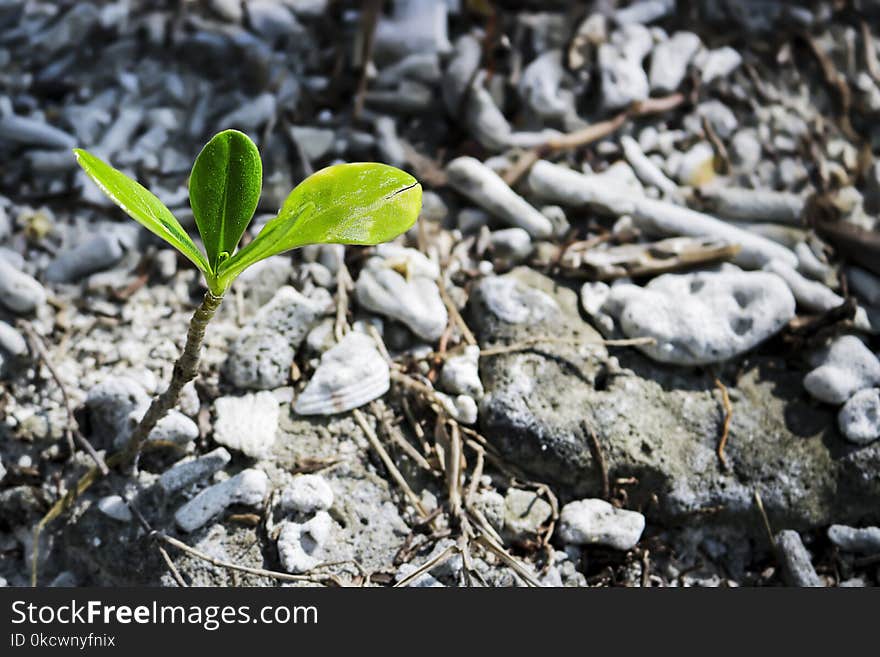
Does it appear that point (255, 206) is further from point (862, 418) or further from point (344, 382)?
point (862, 418)

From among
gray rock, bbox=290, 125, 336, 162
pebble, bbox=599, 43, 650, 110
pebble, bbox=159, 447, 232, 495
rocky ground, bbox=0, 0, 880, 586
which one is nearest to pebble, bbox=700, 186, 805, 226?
rocky ground, bbox=0, 0, 880, 586

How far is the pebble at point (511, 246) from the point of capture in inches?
48.6

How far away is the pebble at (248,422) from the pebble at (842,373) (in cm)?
70

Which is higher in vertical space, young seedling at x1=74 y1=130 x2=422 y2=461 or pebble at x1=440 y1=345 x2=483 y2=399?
young seedling at x1=74 y1=130 x2=422 y2=461

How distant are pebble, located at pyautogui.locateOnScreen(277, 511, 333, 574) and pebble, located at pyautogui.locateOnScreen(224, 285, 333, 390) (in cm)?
19

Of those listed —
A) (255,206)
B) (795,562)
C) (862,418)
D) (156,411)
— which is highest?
(255,206)

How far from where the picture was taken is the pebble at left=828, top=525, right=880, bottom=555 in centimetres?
108

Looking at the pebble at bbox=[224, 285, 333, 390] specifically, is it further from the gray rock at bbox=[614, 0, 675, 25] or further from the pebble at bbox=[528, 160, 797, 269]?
the gray rock at bbox=[614, 0, 675, 25]

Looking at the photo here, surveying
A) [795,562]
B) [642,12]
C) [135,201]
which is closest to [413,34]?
[642,12]

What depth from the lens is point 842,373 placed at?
1.14 m

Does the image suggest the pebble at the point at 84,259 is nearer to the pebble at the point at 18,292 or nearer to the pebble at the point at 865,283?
the pebble at the point at 18,292

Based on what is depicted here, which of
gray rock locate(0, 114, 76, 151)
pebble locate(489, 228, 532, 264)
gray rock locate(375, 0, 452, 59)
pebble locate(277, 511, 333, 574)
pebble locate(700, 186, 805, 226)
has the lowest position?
pebble locate(277, 511, 333, 574)

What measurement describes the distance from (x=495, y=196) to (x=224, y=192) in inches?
22.2

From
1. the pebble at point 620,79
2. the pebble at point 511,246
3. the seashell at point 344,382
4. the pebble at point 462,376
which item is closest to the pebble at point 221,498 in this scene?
the seashell at point 344,382
